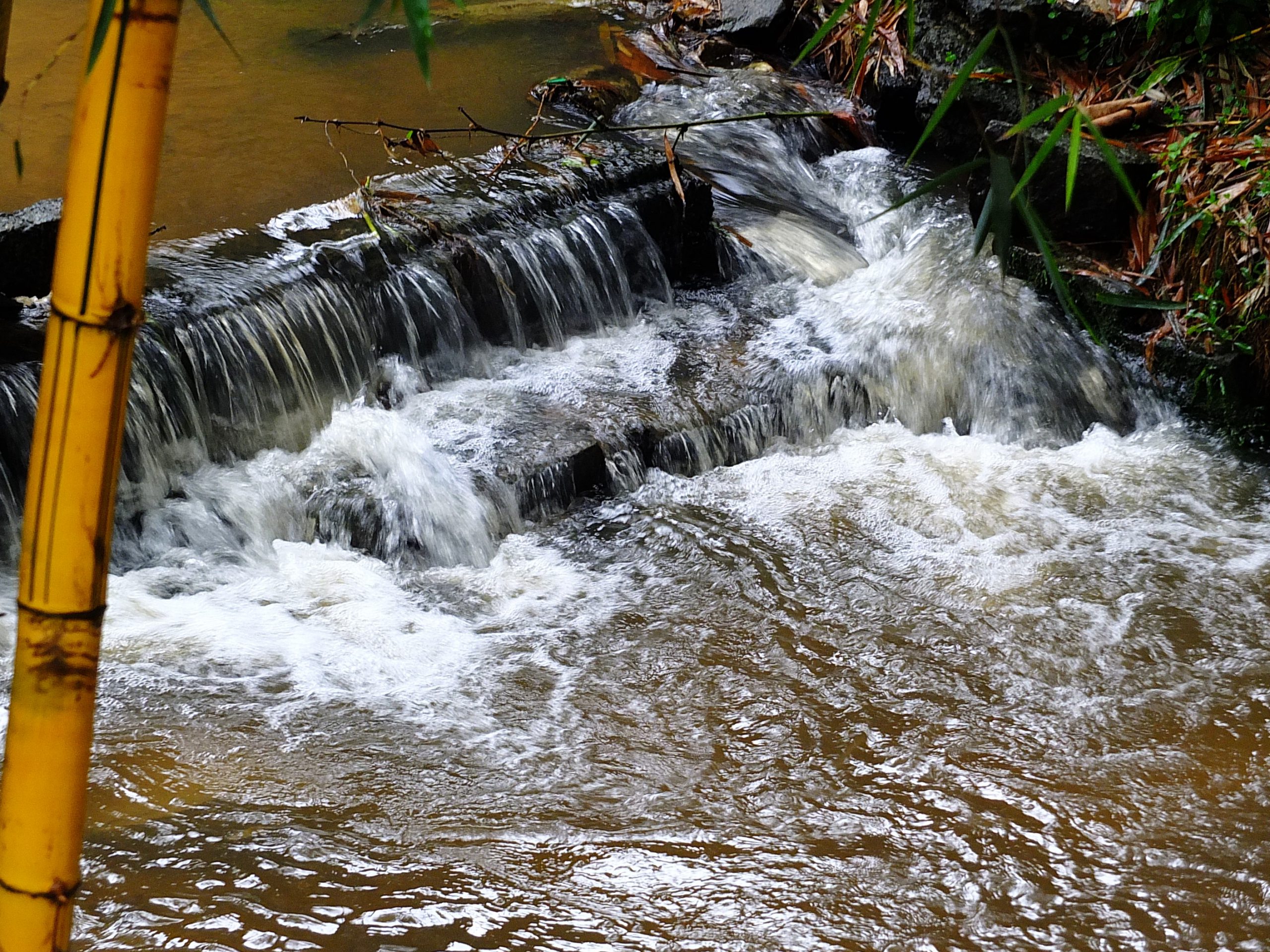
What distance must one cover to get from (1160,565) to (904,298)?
2251 millimetres

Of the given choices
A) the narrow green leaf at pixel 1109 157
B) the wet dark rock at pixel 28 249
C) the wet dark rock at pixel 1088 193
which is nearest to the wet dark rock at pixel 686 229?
the wet dark rock at pixel 1088 193

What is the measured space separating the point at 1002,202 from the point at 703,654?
2.13 meters

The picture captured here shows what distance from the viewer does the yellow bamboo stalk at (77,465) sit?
3.22 ft

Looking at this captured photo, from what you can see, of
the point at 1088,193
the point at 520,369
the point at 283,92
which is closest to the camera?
the point at 520,369

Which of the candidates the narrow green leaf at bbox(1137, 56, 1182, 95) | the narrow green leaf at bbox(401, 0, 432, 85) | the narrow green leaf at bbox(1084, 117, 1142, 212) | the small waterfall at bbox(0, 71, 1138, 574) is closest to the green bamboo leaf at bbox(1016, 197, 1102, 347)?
the narrow green leaf at bbox(1084, 117, 1142, 212)

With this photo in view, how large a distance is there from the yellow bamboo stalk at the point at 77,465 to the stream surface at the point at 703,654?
1.05 metres

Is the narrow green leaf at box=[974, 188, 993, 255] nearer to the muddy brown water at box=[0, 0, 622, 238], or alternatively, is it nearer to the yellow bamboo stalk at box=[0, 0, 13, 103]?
the yellow bamboo stalk at box=[0, 0, 13, 103]

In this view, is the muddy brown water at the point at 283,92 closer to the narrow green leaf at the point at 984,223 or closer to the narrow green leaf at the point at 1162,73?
the narrow green leaf at the point at 1162,73

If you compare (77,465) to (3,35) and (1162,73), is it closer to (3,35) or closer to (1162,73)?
(3,35)

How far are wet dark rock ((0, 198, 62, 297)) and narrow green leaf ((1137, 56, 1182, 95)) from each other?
490 centimetres

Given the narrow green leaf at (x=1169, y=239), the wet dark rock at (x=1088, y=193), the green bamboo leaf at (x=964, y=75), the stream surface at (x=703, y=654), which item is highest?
the wet dark rock at (x=1088, y=193)

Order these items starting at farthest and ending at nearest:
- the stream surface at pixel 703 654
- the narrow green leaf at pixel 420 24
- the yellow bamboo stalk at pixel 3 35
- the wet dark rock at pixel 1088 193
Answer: the wet dark rock at pixel 1088 193 < the stream surface at pixel 703 654 < the yellow bamboo stalk at pixel 3 35 < the narrow green leaf at pixel 420 24

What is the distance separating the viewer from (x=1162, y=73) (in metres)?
5.50

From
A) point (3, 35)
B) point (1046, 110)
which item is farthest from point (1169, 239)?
point (3, 35)
